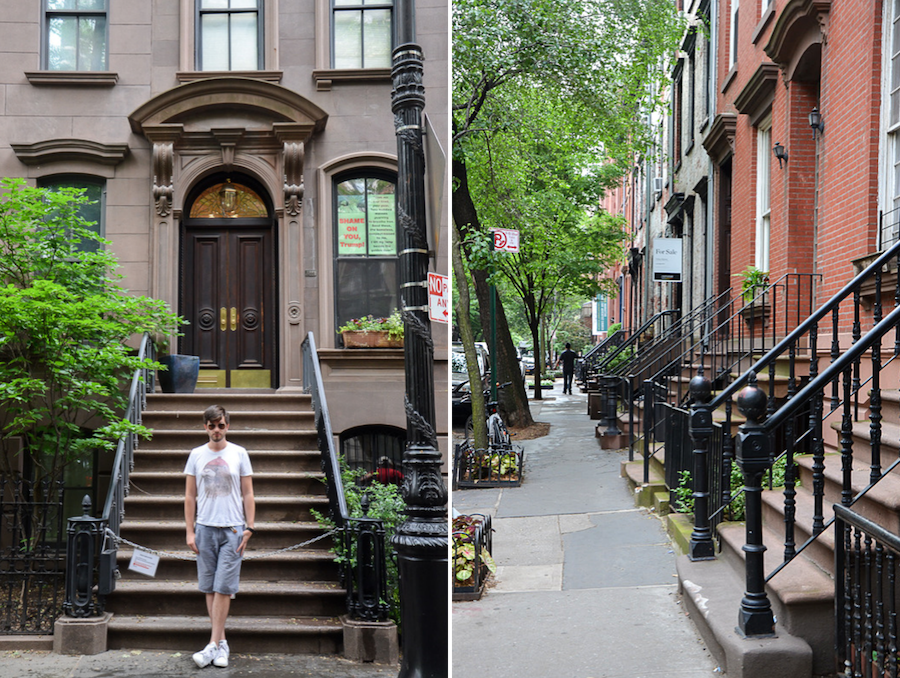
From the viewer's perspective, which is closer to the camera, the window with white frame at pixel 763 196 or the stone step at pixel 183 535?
the stone step at pixel 183 535

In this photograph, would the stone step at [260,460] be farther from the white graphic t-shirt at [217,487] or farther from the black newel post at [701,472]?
the black newel post at [701,472]

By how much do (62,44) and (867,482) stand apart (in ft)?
36.6

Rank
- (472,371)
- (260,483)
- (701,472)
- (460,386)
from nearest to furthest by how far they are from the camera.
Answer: (701,472)
(260,483)
(472,371)
(460,386)

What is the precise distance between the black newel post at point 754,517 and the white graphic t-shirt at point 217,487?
12.5 feet

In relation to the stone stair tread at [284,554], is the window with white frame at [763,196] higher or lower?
higher

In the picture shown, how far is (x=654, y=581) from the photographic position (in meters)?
7.26

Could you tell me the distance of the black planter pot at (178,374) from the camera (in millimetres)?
11109

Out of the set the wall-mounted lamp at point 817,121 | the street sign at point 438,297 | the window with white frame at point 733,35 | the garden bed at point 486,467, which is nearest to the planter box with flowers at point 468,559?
the street sign at point 438,297

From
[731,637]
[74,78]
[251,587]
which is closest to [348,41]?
[74,78]

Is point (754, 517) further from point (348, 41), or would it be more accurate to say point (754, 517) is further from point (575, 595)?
point (348, 41)

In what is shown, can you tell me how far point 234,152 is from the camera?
11828mm

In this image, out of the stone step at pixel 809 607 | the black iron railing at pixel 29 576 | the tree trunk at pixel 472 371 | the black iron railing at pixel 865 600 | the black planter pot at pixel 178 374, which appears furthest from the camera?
the tree trunk at pixel 472 371

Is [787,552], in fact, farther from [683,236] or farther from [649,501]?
[683,236]

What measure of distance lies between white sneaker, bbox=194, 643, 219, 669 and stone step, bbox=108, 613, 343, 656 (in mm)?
508
